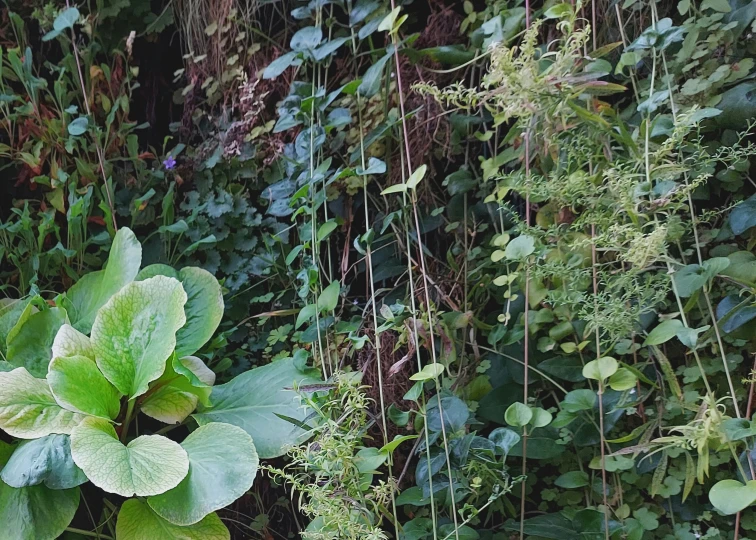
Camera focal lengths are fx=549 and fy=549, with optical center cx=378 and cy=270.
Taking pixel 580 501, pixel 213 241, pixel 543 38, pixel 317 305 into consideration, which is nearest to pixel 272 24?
pixel 213 241

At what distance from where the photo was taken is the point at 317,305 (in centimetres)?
95

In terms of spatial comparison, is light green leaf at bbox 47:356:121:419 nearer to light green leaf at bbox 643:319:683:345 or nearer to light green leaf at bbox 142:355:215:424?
light green leaf at bbox 142:355:215:424

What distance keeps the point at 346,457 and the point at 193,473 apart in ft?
1.02

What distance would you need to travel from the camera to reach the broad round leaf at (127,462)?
781 mm

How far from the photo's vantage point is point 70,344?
95 centimetres

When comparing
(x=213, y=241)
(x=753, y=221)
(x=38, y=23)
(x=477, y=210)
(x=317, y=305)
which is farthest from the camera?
(x=38, y=23)

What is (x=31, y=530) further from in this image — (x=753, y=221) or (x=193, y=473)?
(x=753, y=221)

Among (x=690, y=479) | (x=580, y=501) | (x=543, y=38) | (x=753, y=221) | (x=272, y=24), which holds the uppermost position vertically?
(x=272, y=24)

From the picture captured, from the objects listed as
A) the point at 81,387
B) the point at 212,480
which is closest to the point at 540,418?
the point at 212,480

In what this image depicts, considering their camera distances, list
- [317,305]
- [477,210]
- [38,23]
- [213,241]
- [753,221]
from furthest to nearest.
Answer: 1. [38,23]
2. [213,241]
3. [477,210]
4. [317,305]
5. [753,221]

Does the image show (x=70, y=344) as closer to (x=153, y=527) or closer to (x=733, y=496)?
(x=153, y=527)

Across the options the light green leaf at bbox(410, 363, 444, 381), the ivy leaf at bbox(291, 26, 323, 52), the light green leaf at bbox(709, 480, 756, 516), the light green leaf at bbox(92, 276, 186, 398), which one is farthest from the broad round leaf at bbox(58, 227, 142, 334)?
the light green leaf at bbox(709, 480, 756, 516)

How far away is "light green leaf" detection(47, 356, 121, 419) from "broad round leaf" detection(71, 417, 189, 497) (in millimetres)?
40

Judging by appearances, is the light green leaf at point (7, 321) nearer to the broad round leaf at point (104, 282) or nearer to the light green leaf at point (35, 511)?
the broad round leaf at point (104, 282)
